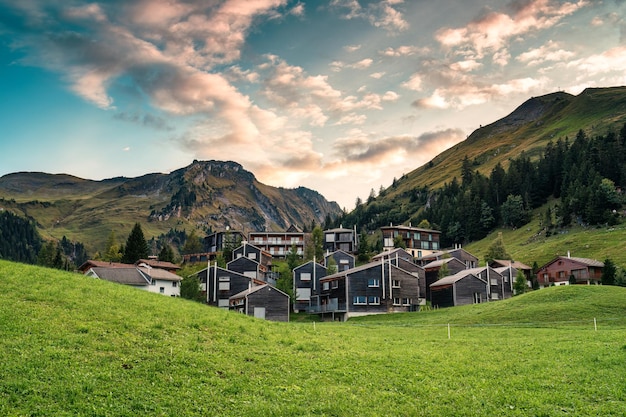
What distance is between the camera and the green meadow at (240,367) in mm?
19266

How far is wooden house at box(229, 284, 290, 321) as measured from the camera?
81.8 metres

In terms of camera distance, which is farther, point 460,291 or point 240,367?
point 460,291

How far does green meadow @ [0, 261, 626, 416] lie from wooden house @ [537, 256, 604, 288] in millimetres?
77186

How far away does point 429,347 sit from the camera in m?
33.6

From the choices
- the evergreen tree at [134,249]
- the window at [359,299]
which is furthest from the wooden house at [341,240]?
the window at [359,299]

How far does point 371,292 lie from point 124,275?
131 ft

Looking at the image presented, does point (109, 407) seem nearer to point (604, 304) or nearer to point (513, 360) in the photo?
point (513, 360)

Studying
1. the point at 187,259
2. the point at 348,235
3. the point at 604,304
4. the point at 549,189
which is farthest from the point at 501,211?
the point at 604,304

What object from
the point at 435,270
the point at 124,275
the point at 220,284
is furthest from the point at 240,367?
the point at 435,270

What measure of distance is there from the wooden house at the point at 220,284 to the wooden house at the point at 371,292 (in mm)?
16864

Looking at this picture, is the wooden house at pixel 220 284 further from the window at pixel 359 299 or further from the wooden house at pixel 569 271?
the wooden house at pixel 569 271

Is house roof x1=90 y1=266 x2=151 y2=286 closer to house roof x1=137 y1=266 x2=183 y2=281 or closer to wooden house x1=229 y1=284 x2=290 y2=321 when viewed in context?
house roof x1=137 y1=266 x2=183 y2=281

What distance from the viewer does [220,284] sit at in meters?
99.9

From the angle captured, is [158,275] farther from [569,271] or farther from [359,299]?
[569,271]
